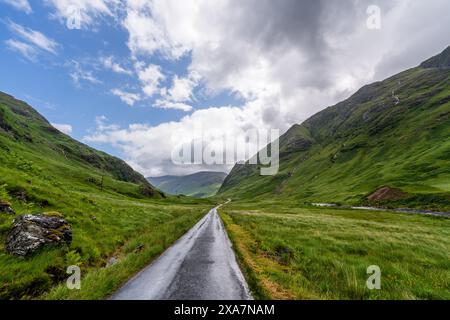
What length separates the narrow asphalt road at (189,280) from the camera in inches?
351

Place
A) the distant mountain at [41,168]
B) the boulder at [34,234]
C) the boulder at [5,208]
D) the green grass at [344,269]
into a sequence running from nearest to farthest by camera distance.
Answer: the green grass at [344,269] < the boulder at [34,234] < the boulder at [5,208] < the distant mountain at [41,168]

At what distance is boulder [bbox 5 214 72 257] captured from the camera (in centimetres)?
1167

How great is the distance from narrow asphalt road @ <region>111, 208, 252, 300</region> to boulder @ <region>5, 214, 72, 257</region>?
5500 mm

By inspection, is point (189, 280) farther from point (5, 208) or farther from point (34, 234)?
point (5, 208)

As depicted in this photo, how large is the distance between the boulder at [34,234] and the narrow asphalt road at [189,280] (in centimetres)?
550

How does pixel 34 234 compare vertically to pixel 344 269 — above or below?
above

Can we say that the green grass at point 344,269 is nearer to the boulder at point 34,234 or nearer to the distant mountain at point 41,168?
the boulder at point 34,234

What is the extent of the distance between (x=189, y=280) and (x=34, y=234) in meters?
8.73

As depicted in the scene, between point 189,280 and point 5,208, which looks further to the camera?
point 5,208

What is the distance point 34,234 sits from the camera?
40.9 feet

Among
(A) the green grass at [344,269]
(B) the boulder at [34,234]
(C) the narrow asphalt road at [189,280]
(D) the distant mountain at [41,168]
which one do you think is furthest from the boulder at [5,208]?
(A) the green grass at [344,269]

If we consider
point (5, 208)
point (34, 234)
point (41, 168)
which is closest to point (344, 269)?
point (34, 234)

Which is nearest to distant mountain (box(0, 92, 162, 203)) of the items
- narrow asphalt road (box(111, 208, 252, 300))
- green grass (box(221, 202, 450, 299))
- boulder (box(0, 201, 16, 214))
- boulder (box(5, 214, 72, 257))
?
boulder (box(0, 201, 16, 214))

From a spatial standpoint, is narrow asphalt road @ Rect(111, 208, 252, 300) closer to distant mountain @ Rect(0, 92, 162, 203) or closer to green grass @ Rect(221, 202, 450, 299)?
green grass @ Rect(221, 202, 450, 299)
